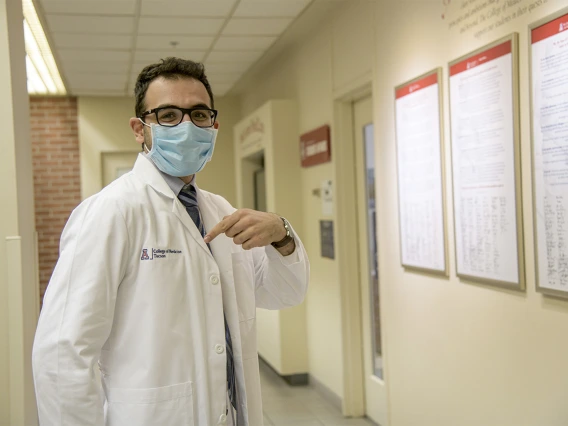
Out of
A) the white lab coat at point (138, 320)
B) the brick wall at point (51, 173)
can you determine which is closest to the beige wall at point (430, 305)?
the white lab coat at point (138, 320)

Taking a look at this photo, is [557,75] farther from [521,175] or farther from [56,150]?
[56,150]

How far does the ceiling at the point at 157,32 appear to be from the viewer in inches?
181

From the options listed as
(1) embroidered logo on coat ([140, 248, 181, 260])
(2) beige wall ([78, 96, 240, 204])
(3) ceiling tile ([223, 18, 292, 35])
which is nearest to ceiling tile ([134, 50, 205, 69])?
(3) ceiling tile ([223, 18, 292, 35])

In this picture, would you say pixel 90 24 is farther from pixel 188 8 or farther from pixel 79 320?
pixel 79 320

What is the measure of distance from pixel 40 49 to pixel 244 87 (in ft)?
9.13

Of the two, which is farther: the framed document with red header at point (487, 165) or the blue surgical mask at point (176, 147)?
the framed document with red header at point (487, 165)

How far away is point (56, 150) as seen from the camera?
8070 mm

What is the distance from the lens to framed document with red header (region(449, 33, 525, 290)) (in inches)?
104

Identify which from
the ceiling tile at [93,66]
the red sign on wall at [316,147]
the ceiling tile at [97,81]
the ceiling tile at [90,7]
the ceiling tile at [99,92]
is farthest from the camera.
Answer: the ceiling tile at [99,92]

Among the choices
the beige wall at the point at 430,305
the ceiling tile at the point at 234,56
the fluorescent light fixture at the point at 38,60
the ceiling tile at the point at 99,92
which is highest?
the fluorescent light fixture at the point at 38,60

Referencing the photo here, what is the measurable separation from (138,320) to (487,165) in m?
1.84

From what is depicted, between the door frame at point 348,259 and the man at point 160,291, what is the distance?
316 cm

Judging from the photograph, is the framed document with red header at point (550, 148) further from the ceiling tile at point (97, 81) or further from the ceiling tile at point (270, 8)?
the ceiling tile at point (97, 81)

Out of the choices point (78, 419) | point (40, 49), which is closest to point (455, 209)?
point (78, 419)
